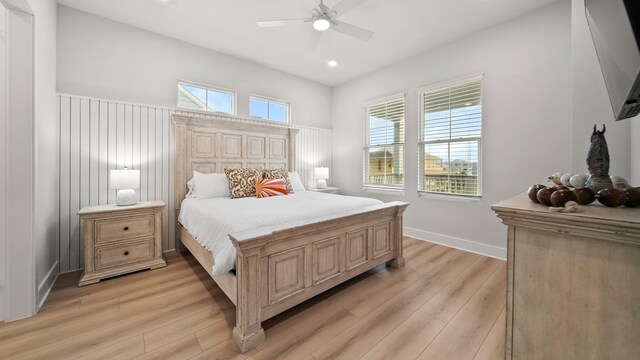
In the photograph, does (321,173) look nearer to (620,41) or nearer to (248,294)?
(248,294)

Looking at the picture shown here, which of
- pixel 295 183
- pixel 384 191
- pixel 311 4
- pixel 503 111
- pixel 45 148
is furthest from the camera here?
pixel 384 191

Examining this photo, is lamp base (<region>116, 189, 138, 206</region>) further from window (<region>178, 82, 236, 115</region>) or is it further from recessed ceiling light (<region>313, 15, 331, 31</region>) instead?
recessed ceiling light (<region>313, 15, 331, 31</region>)

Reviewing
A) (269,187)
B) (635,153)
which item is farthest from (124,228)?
(635,153)

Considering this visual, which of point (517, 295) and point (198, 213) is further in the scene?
point (198, 213)

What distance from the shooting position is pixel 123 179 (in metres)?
2.64

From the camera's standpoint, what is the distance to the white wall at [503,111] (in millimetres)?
2613

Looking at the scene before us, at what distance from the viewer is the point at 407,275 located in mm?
2561

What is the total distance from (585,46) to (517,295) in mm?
2599

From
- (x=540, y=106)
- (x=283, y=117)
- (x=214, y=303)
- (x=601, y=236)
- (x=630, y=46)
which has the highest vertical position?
(x=283, y=117)

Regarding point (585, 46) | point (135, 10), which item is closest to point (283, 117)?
point (135, 10)

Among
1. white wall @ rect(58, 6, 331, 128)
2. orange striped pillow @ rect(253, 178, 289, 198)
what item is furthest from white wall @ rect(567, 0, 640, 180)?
white wall @ rect(58, 6, 331, 128)

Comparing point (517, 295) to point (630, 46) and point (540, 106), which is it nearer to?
point (630, 46)

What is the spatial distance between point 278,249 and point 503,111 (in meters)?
3.19

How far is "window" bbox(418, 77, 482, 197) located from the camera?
3.26 meters
